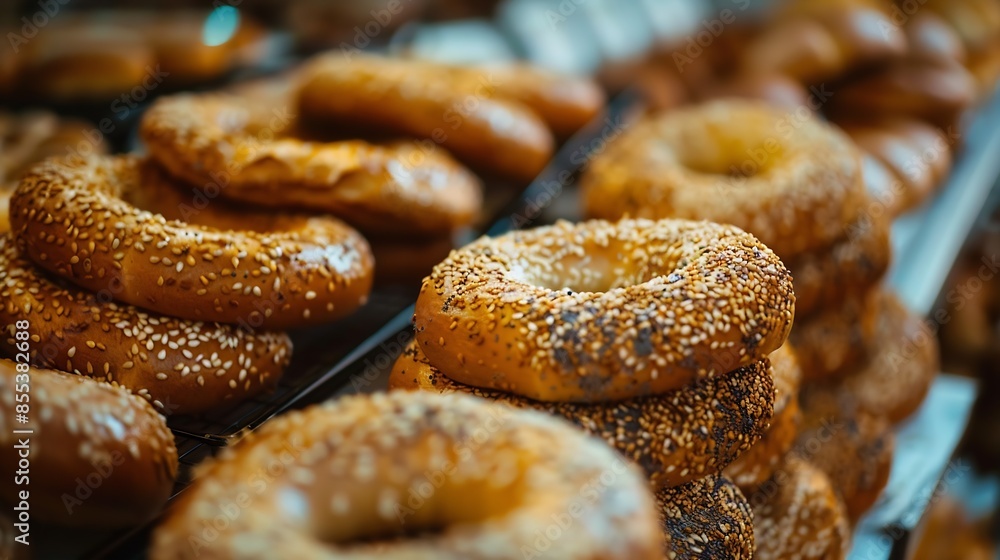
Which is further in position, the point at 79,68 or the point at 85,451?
the point at 79,68

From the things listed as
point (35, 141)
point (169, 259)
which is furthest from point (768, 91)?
point (35, 141)

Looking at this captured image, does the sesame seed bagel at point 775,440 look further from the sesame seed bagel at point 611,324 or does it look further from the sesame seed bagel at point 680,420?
the sesame seed bagel at point 611,324

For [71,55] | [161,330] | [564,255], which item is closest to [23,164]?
[71,55]

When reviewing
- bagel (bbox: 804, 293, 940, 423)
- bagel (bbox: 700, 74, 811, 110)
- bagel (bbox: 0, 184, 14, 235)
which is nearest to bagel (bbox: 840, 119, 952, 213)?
bagel (bbox: 700, 74, 811, 110)

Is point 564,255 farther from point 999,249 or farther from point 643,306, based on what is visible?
point 999,249

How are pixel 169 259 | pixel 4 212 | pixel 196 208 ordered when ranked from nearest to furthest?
1. pixel 169 259
2. pixel 4 212
3. pixel 196 208

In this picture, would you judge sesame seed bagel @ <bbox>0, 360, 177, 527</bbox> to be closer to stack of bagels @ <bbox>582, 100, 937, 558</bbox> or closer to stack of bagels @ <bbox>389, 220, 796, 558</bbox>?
stack of bagels @ <bbox>389, 220, 796, 558</bbox>

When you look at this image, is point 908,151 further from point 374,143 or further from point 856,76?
point 374,143
